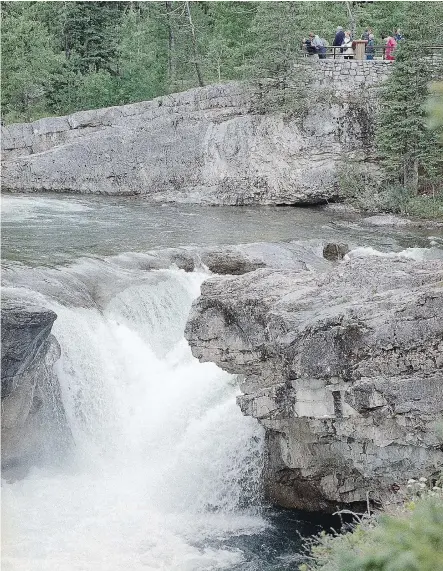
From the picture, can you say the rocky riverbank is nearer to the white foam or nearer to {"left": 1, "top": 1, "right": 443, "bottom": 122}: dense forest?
the white foam

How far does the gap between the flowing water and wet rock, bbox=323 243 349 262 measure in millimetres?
3911

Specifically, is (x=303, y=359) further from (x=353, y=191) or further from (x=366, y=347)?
(x=353, y=191)

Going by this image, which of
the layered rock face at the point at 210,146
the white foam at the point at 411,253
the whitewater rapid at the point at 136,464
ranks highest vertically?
the layered rock face at the point at 210,146

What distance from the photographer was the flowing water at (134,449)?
9.99 metres

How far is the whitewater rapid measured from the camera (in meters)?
9.93

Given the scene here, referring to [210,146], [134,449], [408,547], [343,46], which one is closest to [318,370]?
[134,449]

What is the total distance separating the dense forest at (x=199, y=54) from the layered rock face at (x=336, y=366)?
14.8m

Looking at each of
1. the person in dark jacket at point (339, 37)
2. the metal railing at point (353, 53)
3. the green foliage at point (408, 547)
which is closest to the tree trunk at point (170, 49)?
the metal railing at point (353, 53)

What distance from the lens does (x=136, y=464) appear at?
39.1 feet

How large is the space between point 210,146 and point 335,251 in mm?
8893

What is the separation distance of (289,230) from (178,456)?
37.0 feet

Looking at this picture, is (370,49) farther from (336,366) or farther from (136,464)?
(336,366)

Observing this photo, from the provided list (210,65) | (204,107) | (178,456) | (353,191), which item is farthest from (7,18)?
(178,456)

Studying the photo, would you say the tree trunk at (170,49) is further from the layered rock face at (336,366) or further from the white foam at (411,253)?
the layered rock face at (336,366)
